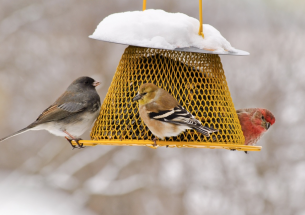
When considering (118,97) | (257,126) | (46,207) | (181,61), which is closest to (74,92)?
(118,97)

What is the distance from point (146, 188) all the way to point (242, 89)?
303 cm

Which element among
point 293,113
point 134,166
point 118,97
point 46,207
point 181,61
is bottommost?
point 46,207

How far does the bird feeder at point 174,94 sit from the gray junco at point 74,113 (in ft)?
0.84

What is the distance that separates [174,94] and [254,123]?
1.31 m

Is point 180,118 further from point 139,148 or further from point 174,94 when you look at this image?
point 139,148

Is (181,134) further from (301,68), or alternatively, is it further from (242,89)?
(301,68)

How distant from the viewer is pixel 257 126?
186 inches

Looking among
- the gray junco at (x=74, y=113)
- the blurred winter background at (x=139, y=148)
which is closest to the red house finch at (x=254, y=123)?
the gray junco at (x=74, y=113)

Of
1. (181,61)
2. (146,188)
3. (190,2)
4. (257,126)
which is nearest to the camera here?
(181,61)

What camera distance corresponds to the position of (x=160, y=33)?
361 centimetres

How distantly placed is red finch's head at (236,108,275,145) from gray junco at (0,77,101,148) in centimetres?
186

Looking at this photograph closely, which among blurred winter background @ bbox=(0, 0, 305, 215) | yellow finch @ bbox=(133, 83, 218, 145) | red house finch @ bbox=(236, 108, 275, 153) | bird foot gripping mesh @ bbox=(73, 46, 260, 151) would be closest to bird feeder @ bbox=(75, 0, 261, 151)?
bird foot gripping mesh @ bbox=(73, 46, 260, 151)

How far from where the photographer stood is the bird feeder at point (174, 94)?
4004mm

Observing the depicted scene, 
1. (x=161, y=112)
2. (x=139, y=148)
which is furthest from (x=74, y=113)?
(x=139, y=148)
